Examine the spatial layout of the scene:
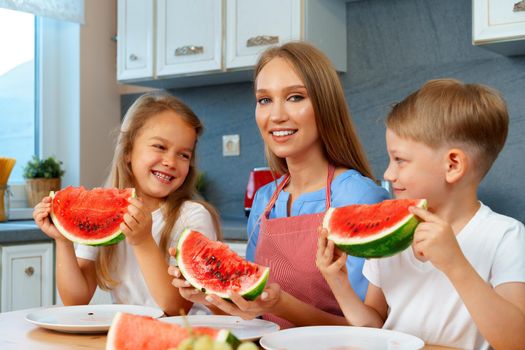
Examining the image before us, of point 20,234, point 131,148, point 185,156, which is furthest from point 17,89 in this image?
point 185,156

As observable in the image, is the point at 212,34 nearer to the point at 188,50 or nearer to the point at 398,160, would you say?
the point at 188,50

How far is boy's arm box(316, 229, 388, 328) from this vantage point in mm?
1339

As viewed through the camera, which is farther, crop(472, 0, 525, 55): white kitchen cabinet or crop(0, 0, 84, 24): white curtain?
crop(0, 0, 84, 24): white curtain

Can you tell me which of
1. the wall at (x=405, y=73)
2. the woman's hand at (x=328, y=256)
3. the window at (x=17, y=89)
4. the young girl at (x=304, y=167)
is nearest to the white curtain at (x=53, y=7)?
the window at (x=17, y=89)

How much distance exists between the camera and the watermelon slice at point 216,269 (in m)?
1.31

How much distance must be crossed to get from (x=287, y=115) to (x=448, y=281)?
0.62 meters

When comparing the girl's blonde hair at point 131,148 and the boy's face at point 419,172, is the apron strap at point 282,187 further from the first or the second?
the boy's face at point 419,172

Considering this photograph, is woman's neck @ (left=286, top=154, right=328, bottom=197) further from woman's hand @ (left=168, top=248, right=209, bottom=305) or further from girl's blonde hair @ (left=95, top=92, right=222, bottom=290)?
woman's hand @ (left=168, top=248, right=209, bottom=305)

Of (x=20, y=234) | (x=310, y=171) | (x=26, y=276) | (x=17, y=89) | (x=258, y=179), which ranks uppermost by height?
(x=17, y=89)

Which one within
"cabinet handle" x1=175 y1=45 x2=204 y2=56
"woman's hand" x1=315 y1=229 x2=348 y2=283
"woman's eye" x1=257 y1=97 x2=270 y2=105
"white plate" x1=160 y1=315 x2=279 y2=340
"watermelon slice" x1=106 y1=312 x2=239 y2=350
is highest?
"cabinet handle" x1=175 y1=45 x2=204 y2=56

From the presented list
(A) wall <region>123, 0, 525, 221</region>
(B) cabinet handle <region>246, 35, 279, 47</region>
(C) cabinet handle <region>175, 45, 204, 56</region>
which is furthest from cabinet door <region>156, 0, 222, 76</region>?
(A) wall <region>123, 0, 525, 221</region>

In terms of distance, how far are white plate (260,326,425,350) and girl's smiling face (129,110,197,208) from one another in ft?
2.90

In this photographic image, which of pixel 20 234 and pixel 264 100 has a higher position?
pixel 264 100

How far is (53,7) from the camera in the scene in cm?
384
